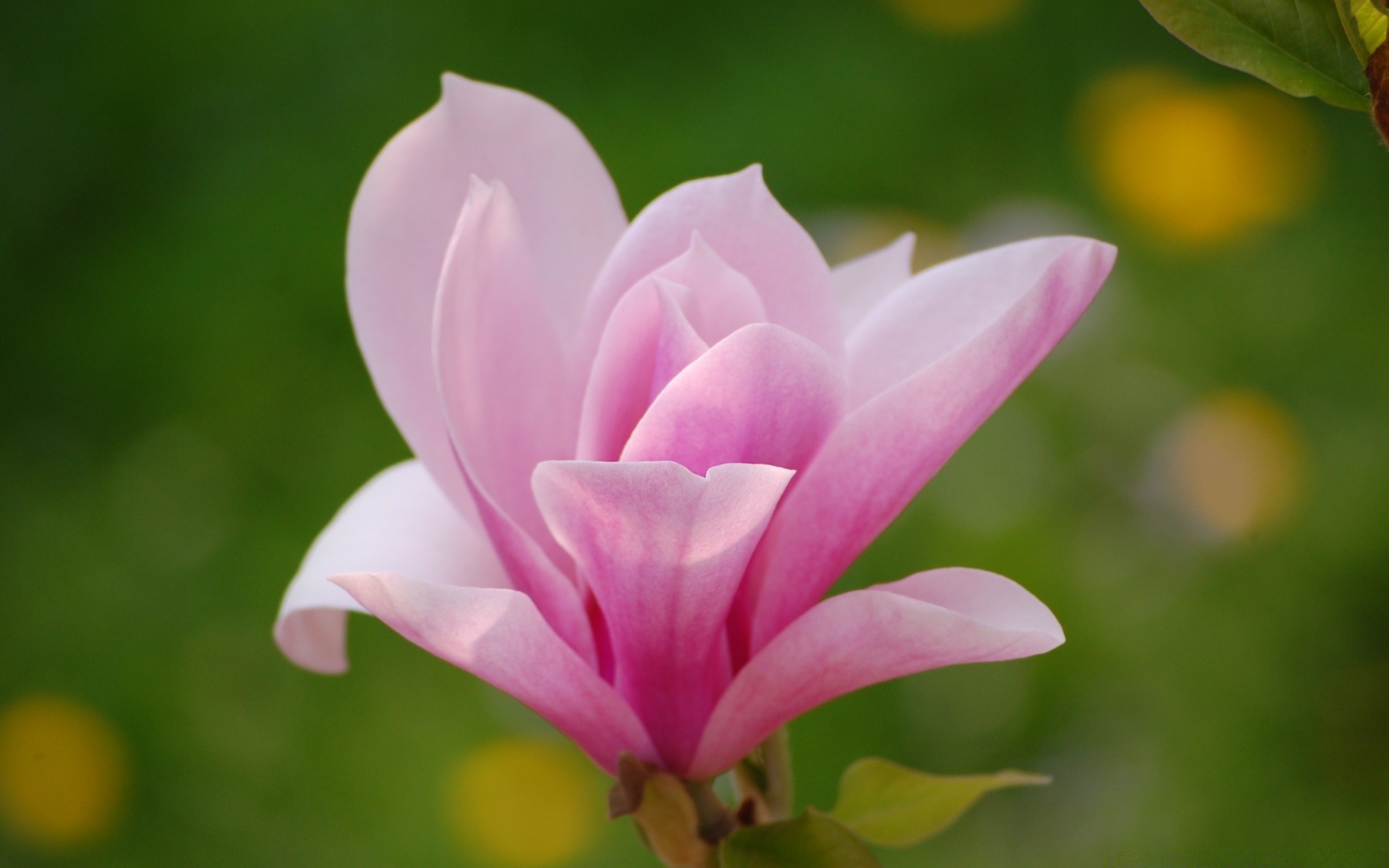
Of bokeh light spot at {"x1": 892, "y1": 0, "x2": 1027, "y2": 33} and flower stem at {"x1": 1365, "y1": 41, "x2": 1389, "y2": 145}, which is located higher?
bokeh light spot at {"x1": 892, "y1": 0, "x2": 1027, "y2": 33}

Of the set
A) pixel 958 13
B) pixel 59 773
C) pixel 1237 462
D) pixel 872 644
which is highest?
pixel 958 13

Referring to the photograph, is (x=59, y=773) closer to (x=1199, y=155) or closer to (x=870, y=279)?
(x=870, y=279)

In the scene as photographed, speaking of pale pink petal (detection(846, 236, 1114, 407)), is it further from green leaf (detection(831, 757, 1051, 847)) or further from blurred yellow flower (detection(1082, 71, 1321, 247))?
blurred yellow flower (detection(1082, 71, 1321, 247))

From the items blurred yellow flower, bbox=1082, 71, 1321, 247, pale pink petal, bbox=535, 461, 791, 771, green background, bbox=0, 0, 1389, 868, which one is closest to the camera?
pale pink petal, bbox=535, 461, 791, 771

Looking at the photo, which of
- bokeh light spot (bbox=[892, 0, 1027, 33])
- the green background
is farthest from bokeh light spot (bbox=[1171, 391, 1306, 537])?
bokeh light spot (bbox=[892, 0, 1027, 33])

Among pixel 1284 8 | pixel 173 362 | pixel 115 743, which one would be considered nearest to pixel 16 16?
pixel 173 362

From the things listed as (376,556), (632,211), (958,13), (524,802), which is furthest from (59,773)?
(958,13)
